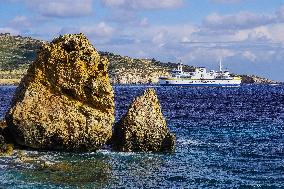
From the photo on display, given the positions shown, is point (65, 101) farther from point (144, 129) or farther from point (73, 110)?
point (144, 129)

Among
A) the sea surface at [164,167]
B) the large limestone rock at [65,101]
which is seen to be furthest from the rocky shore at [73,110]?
the sea surface at [164,167]

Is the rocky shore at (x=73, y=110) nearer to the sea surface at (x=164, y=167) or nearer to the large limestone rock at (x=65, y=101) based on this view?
the large limestone rock at (x=65, y=101)

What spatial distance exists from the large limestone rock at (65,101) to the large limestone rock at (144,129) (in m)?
1.25

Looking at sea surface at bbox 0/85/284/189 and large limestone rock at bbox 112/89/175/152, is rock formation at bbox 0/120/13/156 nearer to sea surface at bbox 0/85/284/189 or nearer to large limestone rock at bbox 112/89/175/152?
sea surface at bbox 0/85/284/189

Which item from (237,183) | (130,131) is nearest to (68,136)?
(130,131)

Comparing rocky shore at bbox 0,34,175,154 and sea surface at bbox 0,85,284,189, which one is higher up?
rocky shore at bbox 0,34,175,154

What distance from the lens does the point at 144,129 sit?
34.7m

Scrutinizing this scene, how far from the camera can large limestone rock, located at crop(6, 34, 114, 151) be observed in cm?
3334

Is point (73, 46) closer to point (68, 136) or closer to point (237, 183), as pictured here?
point (68, 136)

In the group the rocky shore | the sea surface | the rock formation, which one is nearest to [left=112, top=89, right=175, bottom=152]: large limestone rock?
the rocky shore

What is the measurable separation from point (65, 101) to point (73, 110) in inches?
32.9

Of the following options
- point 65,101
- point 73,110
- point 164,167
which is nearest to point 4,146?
point 65,101

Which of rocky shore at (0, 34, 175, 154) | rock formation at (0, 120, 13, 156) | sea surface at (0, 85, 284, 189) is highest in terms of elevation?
rocky shore at (0, 34, 175, 154)

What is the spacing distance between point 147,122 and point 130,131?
121 centimetres
